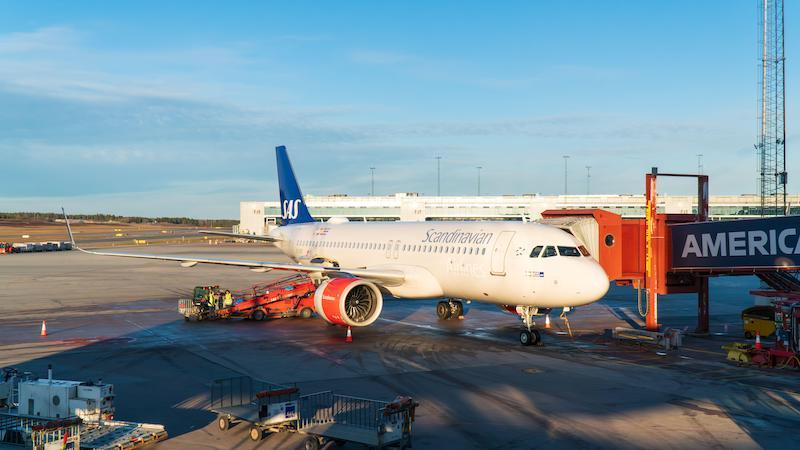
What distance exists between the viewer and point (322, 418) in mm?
14578

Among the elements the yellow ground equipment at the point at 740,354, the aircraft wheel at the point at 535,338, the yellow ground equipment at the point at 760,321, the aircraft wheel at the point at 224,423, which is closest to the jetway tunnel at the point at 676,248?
the yellow ground equipment at the point at 760,321

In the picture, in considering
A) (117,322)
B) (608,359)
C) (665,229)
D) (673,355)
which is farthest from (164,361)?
(665,229)

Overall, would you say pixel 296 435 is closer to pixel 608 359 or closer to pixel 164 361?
pixel 164 361

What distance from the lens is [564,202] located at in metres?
104

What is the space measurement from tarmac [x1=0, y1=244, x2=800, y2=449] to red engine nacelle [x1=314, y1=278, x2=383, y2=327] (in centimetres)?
81

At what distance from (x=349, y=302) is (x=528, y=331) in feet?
22.0

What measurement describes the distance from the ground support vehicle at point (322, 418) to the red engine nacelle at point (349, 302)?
968 cm

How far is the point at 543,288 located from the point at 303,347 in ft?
27.5

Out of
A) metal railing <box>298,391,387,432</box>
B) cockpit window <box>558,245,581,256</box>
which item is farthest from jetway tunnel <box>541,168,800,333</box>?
metal railing <box>298,391,387,432</box>

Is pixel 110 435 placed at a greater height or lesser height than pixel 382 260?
lesser

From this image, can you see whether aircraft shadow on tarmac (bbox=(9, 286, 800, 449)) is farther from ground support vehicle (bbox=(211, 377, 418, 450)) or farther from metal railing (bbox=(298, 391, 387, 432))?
metal railing (bbox=(298, 391, 387, 432))

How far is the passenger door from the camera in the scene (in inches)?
994

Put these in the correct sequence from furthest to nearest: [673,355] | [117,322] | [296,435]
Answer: [117,322] → [673,355] → [296,435]

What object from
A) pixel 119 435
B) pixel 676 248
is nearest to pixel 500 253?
pixel 676 248
